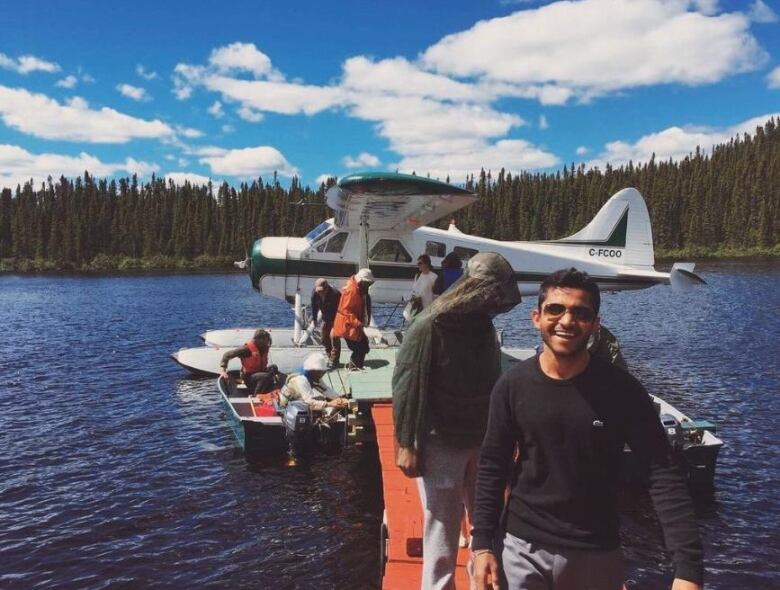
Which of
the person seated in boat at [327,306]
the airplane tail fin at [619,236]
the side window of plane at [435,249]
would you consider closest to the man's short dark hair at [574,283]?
the person seated in boat at [327,306]

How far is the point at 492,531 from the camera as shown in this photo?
2240 millimetres

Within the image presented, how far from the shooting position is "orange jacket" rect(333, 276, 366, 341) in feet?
31.2

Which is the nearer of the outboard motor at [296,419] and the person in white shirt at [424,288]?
the outboard motor at [296,419]

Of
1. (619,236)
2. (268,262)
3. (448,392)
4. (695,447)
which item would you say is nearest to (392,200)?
(268,262)

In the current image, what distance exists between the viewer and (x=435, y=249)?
45.2 feet

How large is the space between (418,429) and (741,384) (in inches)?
526

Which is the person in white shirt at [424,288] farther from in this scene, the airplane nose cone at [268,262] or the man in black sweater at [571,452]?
the man in black sweater at [571,452]

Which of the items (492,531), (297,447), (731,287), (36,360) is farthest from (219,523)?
(731,287)

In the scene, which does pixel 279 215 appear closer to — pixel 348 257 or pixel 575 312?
pixel 348 257

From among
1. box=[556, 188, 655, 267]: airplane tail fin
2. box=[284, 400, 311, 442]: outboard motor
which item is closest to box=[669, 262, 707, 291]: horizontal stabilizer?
box=[556, 188, 655, 267]: airplane tail fin

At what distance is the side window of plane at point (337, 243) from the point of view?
1344 centimetres

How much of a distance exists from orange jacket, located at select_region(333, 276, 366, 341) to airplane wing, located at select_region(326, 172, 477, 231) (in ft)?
5.42

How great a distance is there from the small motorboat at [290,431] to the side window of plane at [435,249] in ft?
19.5

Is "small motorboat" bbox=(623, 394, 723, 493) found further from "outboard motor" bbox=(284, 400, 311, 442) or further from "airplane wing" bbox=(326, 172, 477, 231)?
"airplane wing" bbox=(326, 172, 477, 231)
